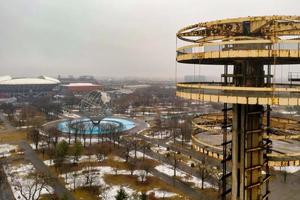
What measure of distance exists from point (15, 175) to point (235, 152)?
1226 inches

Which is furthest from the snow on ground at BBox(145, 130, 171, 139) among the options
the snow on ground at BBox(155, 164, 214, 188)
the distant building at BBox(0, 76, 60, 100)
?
the distant building at BBox(0, 76, 60, 100)

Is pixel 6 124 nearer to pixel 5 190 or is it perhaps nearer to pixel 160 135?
pixel 160 135

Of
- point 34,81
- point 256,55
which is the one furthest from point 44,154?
point 34,81

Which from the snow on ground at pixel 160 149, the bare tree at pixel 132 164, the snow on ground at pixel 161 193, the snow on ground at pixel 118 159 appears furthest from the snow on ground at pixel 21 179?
the snow on ground at pixel 160 149

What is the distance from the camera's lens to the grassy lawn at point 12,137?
178ft

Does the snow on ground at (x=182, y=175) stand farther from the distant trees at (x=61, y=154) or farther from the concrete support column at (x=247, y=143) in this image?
the concrete support column at (x=247, y=143)

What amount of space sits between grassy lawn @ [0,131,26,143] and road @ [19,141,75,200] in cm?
302

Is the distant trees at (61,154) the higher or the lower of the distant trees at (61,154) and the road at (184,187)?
the higher

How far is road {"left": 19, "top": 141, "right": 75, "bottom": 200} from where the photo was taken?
102 ft

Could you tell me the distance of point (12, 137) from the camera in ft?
186

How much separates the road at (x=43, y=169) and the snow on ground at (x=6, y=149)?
1.30 metres

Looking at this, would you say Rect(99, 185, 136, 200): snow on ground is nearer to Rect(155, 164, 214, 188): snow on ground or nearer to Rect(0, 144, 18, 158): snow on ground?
Rect(155, 164, 214, 188): snow on ground

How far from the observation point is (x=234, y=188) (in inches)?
509

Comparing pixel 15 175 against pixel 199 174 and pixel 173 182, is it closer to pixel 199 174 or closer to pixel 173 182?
pixel 173 182
